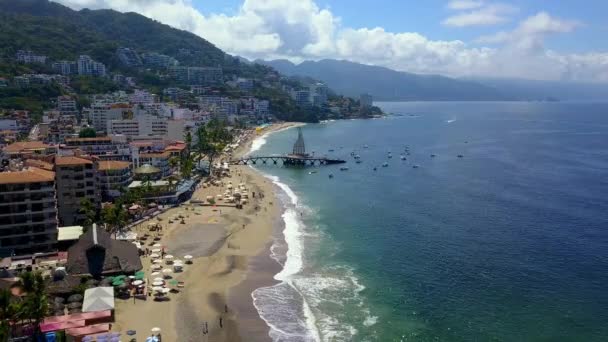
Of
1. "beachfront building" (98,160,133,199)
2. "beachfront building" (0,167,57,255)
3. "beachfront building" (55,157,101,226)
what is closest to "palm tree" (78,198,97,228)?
"beachfront building" (55,157,101,226)

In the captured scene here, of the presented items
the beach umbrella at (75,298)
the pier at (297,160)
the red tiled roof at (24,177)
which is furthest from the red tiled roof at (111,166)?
the pier at (297,160)

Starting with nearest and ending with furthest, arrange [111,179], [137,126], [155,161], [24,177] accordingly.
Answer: [24,177]
[111,179]
[155,161]
[137,126]

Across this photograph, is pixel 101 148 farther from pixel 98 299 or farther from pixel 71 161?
pixel 98 299

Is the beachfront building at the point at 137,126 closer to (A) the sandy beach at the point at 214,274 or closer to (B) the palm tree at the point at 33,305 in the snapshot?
(A) the sandy beach at the point at 214,274

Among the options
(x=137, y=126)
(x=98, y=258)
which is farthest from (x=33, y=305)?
(x=137, y=126)

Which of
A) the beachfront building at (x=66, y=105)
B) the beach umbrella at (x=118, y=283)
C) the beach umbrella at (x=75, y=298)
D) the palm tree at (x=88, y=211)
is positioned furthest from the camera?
the beachfront building at (x=66, y=105)

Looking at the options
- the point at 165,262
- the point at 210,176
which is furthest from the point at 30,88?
the point at 165,262

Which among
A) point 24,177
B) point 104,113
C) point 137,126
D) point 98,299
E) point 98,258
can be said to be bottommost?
point 98,299
